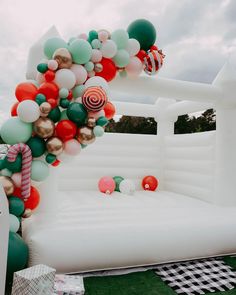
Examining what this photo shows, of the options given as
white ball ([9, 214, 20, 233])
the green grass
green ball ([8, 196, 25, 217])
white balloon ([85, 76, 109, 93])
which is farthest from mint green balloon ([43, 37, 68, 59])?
the green grass

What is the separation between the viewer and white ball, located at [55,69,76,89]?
2.10m

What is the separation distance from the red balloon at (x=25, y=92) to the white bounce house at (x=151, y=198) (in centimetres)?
67

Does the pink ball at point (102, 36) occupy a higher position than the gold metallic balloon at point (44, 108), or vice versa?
the pink ball at point (102, 36)

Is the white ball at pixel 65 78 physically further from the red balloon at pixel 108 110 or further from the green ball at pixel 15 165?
the green ball at pixel 15 165

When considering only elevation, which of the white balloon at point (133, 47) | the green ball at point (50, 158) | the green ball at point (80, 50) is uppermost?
the white balloon at point (133, 47)

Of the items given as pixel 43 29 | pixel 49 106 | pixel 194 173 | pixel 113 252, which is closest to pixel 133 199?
pixel 194 173

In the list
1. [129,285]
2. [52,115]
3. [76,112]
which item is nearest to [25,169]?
[52,115]

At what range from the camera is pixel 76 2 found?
2445mm

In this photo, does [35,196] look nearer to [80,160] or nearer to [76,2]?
[76,2]

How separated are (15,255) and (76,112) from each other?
105 centimetres

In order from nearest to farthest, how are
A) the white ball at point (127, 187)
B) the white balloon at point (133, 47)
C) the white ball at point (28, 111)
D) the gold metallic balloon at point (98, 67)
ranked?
1. the white ball at point (28, 111)
2. the gold metallic balloon at point (98, 67)
3. the white balloon at point (133, 47)
4. the white ball at point (127, 187)

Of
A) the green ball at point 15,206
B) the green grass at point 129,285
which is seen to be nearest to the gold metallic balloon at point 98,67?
the green ball at point 15,206

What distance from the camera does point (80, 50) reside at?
2139 mm

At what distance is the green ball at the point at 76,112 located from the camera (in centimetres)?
212
